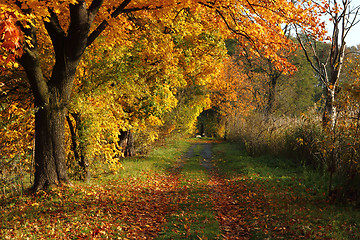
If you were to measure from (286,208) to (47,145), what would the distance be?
6.97m

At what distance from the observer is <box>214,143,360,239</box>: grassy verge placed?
20.4 feet

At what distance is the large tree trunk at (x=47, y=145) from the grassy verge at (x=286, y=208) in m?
5.21

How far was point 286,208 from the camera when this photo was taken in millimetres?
7848

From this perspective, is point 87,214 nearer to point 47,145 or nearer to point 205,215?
point 47,145

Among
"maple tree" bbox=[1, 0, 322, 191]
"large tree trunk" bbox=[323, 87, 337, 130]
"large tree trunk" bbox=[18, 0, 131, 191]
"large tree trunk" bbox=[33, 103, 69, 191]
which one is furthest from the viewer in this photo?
"large tree trunk" bbox=[323, 87, 337, 130]

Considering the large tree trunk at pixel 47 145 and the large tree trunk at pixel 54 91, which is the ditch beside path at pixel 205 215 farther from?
the large tree trunk at pixel 54 91

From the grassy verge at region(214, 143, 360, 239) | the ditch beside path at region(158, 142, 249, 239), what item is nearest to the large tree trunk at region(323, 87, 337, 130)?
the grassy verge at region(214, 143, 360, 239)

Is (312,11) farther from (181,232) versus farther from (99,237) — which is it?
(99,237)

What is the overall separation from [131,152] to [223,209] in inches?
433

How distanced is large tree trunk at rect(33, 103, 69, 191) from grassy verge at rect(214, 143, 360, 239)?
205 inches

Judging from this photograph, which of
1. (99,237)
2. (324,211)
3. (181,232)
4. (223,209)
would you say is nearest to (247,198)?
(223,209)

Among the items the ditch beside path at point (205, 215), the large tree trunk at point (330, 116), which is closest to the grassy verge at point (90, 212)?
the ditch beside path at point (205, 215)

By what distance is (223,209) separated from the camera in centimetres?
876

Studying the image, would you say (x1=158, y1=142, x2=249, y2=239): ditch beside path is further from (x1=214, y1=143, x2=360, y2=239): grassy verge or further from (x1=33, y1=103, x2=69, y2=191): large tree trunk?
(x1=33, y1=103, x2=69, y2=191): large tree trunk
